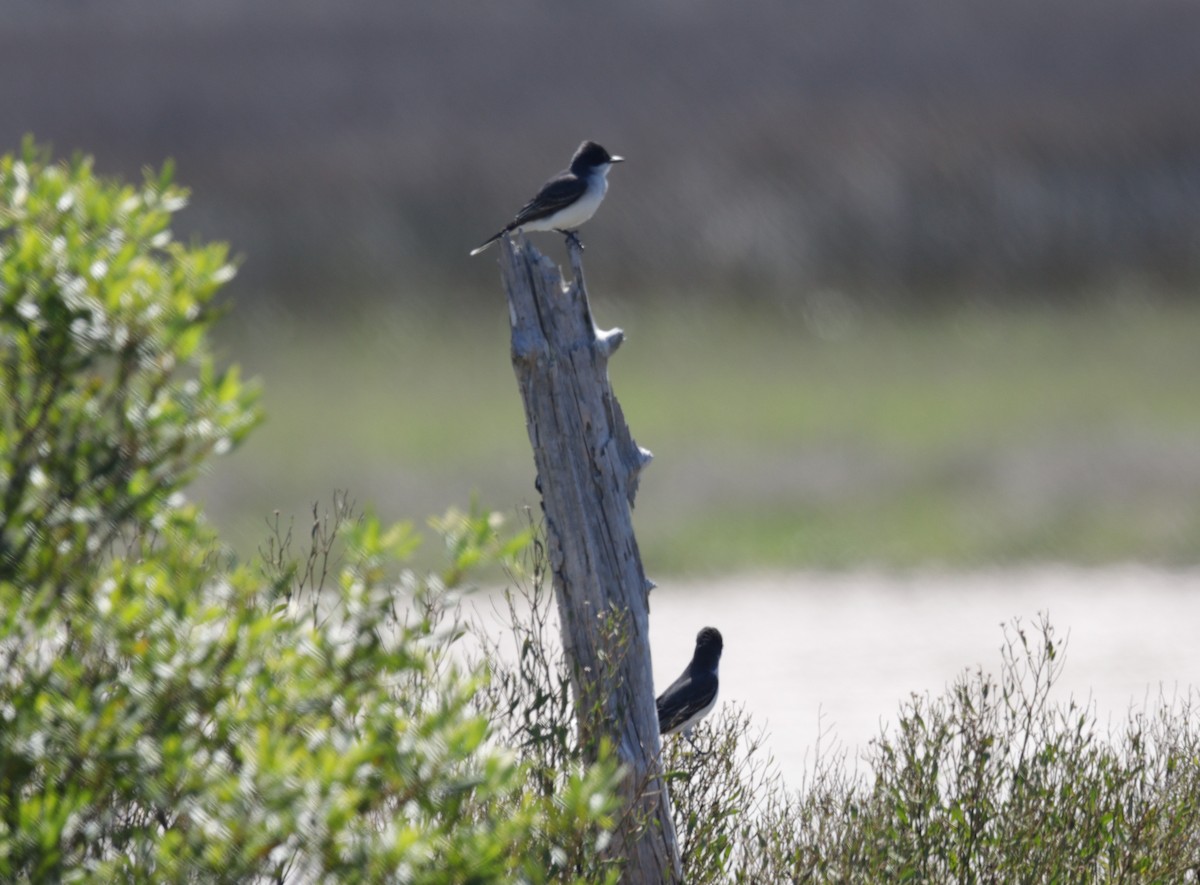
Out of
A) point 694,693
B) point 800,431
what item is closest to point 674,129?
point 800,431

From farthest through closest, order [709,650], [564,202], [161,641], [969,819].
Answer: [564,202] < [709,650] < [969,819] < [161,641]

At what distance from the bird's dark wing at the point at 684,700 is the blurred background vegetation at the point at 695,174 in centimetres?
2076

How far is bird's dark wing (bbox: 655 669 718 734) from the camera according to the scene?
743cm

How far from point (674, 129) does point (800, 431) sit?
13763 mm

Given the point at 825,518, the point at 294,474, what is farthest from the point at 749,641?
the point at 294,474

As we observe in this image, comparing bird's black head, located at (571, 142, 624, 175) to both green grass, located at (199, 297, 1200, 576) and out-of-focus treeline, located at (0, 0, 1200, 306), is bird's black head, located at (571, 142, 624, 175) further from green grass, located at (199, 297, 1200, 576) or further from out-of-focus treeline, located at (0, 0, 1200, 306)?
out-of-focus treeline, located at (0, 0, 1200, 306)

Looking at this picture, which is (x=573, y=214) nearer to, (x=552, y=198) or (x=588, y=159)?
(x=552, y=198)

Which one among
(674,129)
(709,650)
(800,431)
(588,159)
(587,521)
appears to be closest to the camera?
(587,521)

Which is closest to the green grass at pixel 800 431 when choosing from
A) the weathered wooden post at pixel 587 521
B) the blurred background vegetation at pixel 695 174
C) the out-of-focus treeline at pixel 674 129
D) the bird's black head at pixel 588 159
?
the blurred background vegetation at pixel 695 174

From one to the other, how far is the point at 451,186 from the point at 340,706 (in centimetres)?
3324

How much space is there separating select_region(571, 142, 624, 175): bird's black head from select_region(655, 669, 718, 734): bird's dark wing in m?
3.48

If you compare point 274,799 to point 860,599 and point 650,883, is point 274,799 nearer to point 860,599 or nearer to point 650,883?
point 650,883

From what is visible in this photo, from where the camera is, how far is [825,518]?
21.8 m

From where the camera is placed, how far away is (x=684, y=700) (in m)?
7.57
